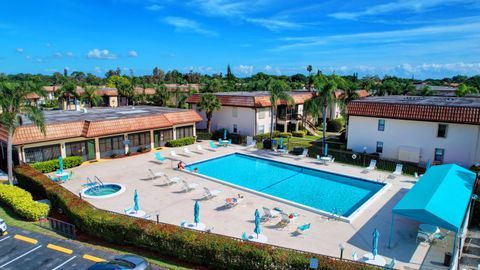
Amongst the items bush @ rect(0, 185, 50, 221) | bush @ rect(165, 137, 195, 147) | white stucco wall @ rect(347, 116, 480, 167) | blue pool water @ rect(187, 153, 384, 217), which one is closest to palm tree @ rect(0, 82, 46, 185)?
bush @ rect(0, 185, 50, 221)

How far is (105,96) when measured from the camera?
6488 centimetres

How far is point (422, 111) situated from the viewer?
27047 millimetres

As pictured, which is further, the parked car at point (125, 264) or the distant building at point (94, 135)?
the distant building at point (94, 135)

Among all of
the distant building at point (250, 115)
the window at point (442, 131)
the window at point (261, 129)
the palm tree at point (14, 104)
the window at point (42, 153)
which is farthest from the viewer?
the window at point (261, 129)

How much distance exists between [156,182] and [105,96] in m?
48.7

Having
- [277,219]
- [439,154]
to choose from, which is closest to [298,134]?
[439,154]

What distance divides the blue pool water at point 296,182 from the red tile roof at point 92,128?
738 centimetres

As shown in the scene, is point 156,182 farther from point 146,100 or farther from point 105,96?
point 105,96

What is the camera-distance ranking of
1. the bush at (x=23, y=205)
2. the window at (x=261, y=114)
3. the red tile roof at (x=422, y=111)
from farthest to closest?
the window at (x=261, y=114), the red tile roof at (x=422, y=111), the bush at (x=23, y=205)

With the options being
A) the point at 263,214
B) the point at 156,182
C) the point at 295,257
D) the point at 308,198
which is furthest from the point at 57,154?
the point at 295,257

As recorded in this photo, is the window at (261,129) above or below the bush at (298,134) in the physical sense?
above

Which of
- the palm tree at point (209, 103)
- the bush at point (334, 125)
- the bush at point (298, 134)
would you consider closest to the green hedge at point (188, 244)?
the palm tree at point (209, 103)

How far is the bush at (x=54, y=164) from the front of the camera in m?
24.2

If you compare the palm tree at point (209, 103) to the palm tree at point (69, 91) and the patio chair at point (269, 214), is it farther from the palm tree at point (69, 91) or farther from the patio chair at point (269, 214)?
the palm tree at point (69, 91)
